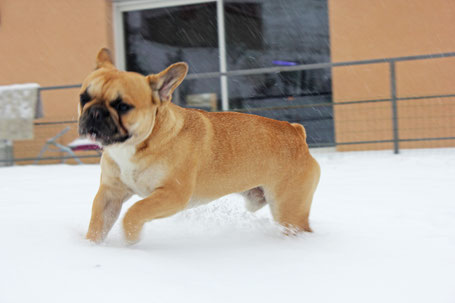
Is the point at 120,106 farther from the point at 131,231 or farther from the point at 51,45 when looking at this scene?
the point at 51,45

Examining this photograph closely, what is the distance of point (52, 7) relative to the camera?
7.98 m

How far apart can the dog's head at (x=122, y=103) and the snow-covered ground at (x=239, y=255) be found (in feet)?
1.62

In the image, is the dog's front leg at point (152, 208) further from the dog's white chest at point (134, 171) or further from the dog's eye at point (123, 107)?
the dog's eye at point (123, 107)

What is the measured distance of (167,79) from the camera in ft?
7.18

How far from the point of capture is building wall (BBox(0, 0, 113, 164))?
7.85 meters

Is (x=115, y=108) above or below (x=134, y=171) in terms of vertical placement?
above

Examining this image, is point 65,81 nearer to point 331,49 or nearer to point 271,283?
point 331,49

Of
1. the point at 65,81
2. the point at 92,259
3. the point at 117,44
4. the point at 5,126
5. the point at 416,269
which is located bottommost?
the point at 416,269

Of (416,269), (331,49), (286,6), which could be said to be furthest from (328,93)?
(416,269)

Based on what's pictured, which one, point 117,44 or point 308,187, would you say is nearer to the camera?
point 308,187

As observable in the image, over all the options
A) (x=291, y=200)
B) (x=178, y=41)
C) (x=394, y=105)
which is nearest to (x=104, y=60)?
(x=291, y=200)

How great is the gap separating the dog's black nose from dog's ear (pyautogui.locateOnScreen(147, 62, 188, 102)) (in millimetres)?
282

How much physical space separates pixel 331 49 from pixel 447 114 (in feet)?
6.47

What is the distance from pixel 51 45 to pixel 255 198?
21.5 ft
